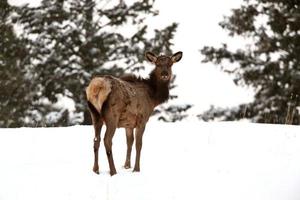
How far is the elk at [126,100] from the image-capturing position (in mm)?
8961

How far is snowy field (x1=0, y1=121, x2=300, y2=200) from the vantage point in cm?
773

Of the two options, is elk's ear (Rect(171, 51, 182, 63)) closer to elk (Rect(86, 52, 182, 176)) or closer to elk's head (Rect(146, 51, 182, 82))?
elk (Rect(86, 52, 182, 176))

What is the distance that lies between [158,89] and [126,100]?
4.16 ft

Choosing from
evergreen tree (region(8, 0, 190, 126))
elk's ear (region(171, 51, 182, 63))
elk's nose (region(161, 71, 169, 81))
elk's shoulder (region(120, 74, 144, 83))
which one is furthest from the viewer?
evergreen tree (region(8, 0, 190, 126))

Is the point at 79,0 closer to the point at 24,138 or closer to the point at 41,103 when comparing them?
the point at 41,103

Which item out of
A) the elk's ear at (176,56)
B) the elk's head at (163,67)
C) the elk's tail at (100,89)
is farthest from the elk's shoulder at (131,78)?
the elk's tail at (100,89)

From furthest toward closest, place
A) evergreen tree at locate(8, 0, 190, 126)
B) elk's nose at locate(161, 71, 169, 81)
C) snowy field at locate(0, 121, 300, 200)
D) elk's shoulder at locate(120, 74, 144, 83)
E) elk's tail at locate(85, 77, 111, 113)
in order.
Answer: evergreen tree at locate(8, 0, 190, 126) < elk's shoulder at locate(120, 74, 144, 83) < elk's nose at locate(161, 71, 169, 81) < elk's tail at locate(85, 77, 111, 113) < snowy field at locate(0, 121, 300, 200)

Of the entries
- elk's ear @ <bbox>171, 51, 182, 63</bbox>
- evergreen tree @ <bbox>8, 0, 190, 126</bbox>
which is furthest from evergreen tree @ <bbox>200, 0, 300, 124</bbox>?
elk's ear @ <bbox>171, 51, 182, 63</bbox>

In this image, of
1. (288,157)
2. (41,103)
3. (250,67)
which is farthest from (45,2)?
(288,157)

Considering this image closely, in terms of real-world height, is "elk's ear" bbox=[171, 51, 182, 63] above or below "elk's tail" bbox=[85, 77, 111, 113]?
above

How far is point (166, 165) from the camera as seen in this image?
977cm

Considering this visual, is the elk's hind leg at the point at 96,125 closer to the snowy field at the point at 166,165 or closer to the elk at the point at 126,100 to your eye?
the elk at the point at 126,100

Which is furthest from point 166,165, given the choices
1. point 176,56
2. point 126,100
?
point 176,56

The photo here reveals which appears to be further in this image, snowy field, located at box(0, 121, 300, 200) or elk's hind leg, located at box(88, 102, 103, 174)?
elk's hind leg, located at box(88, 102, 103, 174)
